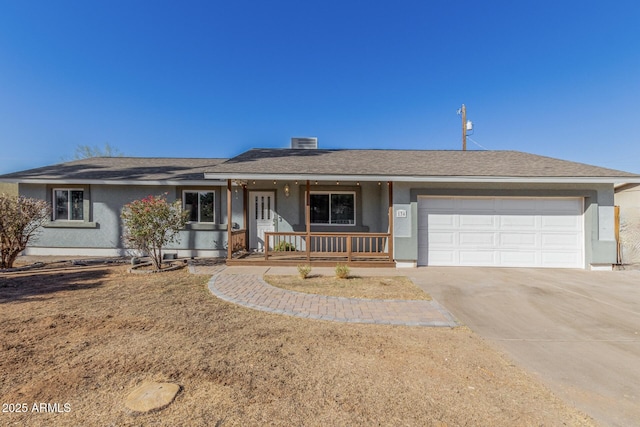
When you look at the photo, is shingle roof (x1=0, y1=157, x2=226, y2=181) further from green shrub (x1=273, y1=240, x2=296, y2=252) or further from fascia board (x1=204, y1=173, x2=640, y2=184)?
green shrub (x1=273, y1=240, x2=296, y2=252)

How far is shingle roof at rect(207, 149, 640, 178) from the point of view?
27.2ft

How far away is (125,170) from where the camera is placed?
11242mm

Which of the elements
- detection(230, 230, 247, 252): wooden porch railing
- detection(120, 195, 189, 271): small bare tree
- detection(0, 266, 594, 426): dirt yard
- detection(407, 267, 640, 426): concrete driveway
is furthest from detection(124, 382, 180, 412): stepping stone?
detection(230, 230, 247, 252): wooden porch railing

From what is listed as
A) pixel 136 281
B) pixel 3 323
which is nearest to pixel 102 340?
pixel 3 323

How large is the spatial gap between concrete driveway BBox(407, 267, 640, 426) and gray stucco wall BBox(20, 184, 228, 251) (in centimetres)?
709

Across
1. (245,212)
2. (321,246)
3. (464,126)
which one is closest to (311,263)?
(321,246)

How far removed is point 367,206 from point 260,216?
166 inches

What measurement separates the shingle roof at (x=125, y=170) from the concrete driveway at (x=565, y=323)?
938 cm

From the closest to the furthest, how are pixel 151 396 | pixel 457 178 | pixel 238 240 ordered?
pixel 151 396
pixel 457 178
pixel 238 240

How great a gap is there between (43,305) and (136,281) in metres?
1.88

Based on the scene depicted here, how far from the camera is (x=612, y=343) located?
3754 mm

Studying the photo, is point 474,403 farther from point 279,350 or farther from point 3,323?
point 3,323

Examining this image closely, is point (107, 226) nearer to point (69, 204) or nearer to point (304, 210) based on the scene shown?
point (69, 204)

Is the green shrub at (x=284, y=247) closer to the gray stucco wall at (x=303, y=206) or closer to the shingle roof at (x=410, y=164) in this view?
the gray stucco wall at (x=303, y=206)
